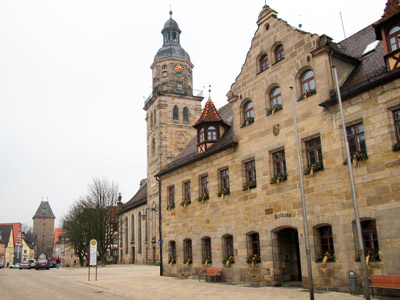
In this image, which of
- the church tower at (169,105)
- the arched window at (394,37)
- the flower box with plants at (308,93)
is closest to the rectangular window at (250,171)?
the flower box with plants at (308,93)

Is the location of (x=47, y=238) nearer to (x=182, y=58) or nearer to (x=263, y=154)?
(x=182, y=58)

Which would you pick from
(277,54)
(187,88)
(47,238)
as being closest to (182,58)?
(187,88)

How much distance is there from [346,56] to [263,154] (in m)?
6.17

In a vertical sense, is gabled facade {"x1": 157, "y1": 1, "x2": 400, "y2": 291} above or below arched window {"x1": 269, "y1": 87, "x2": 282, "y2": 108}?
below

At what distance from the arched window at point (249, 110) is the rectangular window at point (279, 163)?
10.1 ft

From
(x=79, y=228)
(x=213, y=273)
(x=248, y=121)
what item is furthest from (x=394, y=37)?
(x=79, y=228)

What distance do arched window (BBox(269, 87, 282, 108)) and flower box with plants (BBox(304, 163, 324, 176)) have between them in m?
4.04

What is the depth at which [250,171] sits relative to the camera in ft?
72.8

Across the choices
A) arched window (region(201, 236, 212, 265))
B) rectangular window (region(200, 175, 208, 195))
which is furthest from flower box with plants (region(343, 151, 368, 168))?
arched window (region(201, 236, 212, 265))

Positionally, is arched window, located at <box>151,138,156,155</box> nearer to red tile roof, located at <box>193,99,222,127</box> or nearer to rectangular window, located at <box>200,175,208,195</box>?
red tile roof, located at <box>193,99,222,127</box>

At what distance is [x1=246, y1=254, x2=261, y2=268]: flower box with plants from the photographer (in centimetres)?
2062

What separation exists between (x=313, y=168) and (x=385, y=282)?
5.59 meters

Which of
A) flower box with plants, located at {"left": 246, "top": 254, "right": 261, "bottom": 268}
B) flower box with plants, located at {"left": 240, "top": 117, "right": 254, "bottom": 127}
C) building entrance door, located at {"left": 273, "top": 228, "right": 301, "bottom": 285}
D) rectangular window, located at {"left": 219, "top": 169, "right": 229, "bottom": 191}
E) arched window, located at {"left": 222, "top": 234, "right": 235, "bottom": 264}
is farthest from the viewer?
rectangular window, located at {"left": 219, "top": 169, "right": 229, "bottom": 191}

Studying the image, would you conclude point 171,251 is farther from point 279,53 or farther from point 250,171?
point 279,53
